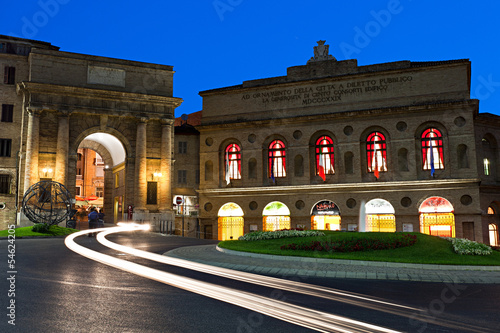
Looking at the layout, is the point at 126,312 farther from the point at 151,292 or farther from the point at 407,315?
the point at 407,315

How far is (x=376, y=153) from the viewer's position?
39562mm

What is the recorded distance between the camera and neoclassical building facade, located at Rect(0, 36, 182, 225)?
3975cm

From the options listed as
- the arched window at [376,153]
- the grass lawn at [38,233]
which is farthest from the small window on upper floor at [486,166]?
the grass lawn at [38,233]

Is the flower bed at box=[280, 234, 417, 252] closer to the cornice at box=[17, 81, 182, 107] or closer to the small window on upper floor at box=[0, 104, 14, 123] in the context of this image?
→ the cornice at box=[17, 81, 182, 107]

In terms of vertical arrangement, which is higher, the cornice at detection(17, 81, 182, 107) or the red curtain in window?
the cornice at detection(17, 81, 182, 107)

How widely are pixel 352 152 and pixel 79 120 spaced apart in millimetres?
26466

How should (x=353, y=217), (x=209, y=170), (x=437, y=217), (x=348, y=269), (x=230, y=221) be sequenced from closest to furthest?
(x=348, y=269) → (x=437, y=217) → (x=353, y=217) → (x=230, y=221) → (x=209, y=170)

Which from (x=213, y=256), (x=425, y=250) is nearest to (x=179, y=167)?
(x=213, y=256)

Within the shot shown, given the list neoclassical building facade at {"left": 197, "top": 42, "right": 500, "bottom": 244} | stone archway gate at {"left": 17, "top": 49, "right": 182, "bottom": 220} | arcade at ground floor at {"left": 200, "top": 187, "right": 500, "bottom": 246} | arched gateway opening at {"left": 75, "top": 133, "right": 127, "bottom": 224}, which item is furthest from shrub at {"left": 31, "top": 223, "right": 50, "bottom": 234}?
neoclassical building facade at {"left": 197, "top": 42, "right": 500, "bottom": 244}

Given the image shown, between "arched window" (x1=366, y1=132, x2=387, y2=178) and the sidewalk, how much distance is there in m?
22.6

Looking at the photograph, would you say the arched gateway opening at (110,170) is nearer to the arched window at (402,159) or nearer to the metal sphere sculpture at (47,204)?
the metal sphere sculpture at (47,204)

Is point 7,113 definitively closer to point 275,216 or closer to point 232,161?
point 232,161

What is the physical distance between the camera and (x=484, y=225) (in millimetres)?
38438

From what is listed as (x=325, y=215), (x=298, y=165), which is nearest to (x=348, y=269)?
(x=325, y=215)
